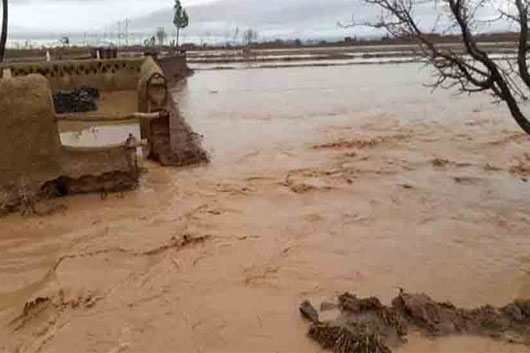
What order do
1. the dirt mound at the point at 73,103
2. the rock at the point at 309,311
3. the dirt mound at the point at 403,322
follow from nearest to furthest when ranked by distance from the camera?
the dirt mound at the point at 403,322 → the rock at the point at 309,311 → the dirt mound at the point at 73,103

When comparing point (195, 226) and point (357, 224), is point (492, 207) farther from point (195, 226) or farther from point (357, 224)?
point (195, 226)

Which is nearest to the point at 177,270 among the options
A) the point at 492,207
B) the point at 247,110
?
the point at 492,207

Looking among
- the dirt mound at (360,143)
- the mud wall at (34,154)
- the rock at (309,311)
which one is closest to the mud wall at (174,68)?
the dirt mound at (360,143)

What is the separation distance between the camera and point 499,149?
1322 cm

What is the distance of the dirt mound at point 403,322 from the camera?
16.6ft

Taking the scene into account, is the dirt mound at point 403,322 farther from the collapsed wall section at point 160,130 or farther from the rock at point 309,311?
the collapsed wall section at point 160,130

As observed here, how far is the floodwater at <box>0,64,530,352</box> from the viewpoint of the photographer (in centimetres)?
558

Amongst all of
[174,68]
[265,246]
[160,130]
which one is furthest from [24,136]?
[174,68]

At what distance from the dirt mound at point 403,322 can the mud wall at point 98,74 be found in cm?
1603

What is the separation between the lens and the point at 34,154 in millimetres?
8719

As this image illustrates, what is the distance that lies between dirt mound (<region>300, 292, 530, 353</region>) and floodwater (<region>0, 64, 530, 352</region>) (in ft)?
0.48

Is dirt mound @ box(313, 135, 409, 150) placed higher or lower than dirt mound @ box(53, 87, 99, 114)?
lower

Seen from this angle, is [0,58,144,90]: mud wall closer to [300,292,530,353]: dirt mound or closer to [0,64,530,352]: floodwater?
[0,64,530,352]: floodwater

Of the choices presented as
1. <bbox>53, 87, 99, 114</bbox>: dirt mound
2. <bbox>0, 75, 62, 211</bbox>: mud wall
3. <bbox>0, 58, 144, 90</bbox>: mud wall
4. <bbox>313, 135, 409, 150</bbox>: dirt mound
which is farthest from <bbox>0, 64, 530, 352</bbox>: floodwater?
<bbox>0, 58, 144, 90</bbox>: mud wall
